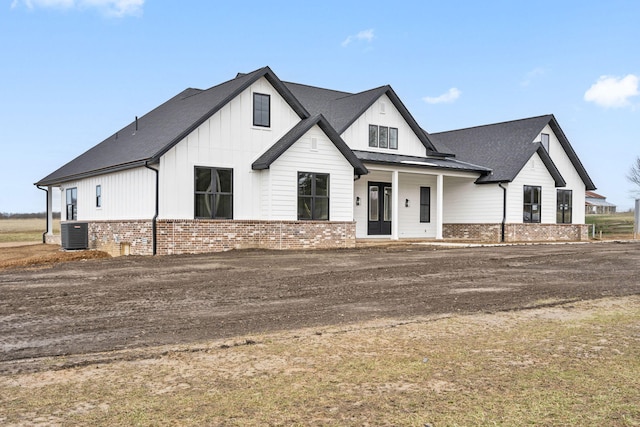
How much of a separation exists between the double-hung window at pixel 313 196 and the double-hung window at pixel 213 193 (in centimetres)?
266

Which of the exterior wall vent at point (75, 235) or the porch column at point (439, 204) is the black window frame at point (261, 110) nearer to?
the exterior wall vent at point (75, 235)

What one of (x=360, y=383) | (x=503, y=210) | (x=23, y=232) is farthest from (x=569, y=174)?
(x=23, y=232)

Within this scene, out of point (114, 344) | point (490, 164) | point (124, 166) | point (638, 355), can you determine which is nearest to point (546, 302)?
point (638, 355)

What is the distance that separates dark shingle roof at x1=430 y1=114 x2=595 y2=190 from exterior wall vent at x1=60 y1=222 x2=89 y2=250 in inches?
710

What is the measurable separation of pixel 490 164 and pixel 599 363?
2592cm

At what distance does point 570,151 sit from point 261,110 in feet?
62.4

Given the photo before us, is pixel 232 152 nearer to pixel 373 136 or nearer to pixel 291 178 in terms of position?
pixel 291 178

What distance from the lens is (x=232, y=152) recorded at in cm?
2138

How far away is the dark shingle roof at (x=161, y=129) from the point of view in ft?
67.3

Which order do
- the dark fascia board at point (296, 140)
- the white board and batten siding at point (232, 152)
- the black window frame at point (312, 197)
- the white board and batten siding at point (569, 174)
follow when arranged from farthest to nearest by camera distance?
the white board and batten siding at point (569, 174) → the black window frame at point (312, 197) → the dark fascia board at point (296, 140) → the white board and batten siding at point (232, 152)

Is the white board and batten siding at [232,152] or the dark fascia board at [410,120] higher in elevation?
the dark fascia board at [410,120]

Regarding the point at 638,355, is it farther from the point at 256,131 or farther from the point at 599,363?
the point at 256,131

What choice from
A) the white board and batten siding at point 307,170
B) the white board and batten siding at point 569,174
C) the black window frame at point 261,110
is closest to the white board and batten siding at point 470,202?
the white board and batten siding at point 569,174

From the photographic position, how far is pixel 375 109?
27.8 metres
